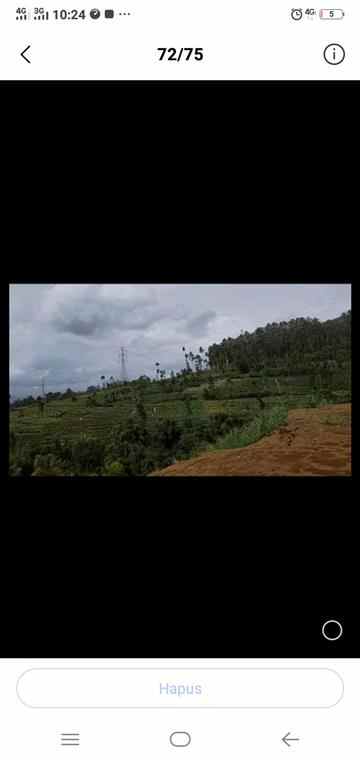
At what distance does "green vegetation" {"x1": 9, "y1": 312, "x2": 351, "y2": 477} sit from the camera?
2047 millimetres

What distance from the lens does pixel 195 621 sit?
1875 mm

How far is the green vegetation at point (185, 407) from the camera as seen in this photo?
6.72 feet
